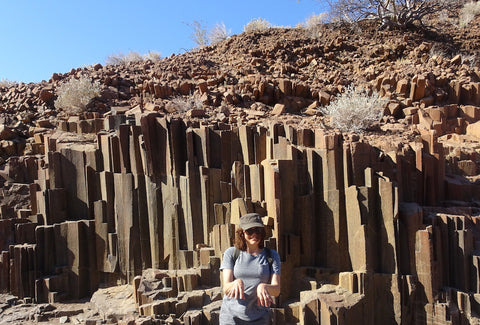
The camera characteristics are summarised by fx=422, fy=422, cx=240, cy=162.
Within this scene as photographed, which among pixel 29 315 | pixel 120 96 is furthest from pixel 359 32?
pixel 29 315

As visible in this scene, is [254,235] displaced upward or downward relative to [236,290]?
upward

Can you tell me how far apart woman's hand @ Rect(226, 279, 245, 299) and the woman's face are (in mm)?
335

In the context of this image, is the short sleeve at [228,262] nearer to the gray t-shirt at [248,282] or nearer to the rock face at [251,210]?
the gray t-shirt at [248,282]

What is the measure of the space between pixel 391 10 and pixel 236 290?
14.4 m

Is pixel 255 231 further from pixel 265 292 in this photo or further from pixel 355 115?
pixel 355 115

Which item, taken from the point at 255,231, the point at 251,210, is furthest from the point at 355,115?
the point at 255,231

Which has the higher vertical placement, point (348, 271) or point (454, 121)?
point (454, 121)

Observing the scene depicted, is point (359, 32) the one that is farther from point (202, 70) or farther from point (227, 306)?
point (227, 306)

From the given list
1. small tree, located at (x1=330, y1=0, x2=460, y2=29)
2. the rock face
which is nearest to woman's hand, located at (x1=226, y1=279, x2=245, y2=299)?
the rock face

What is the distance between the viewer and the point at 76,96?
9922mm

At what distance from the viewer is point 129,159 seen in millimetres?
6797

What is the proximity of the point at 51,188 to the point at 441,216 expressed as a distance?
5997 millimetres

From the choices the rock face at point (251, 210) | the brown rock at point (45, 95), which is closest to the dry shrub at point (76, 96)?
the brown rock at point (45, 95)

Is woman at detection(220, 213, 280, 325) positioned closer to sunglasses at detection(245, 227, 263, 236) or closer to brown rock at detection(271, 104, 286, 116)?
sunglasses at detection(245, 227, 263, 236)
